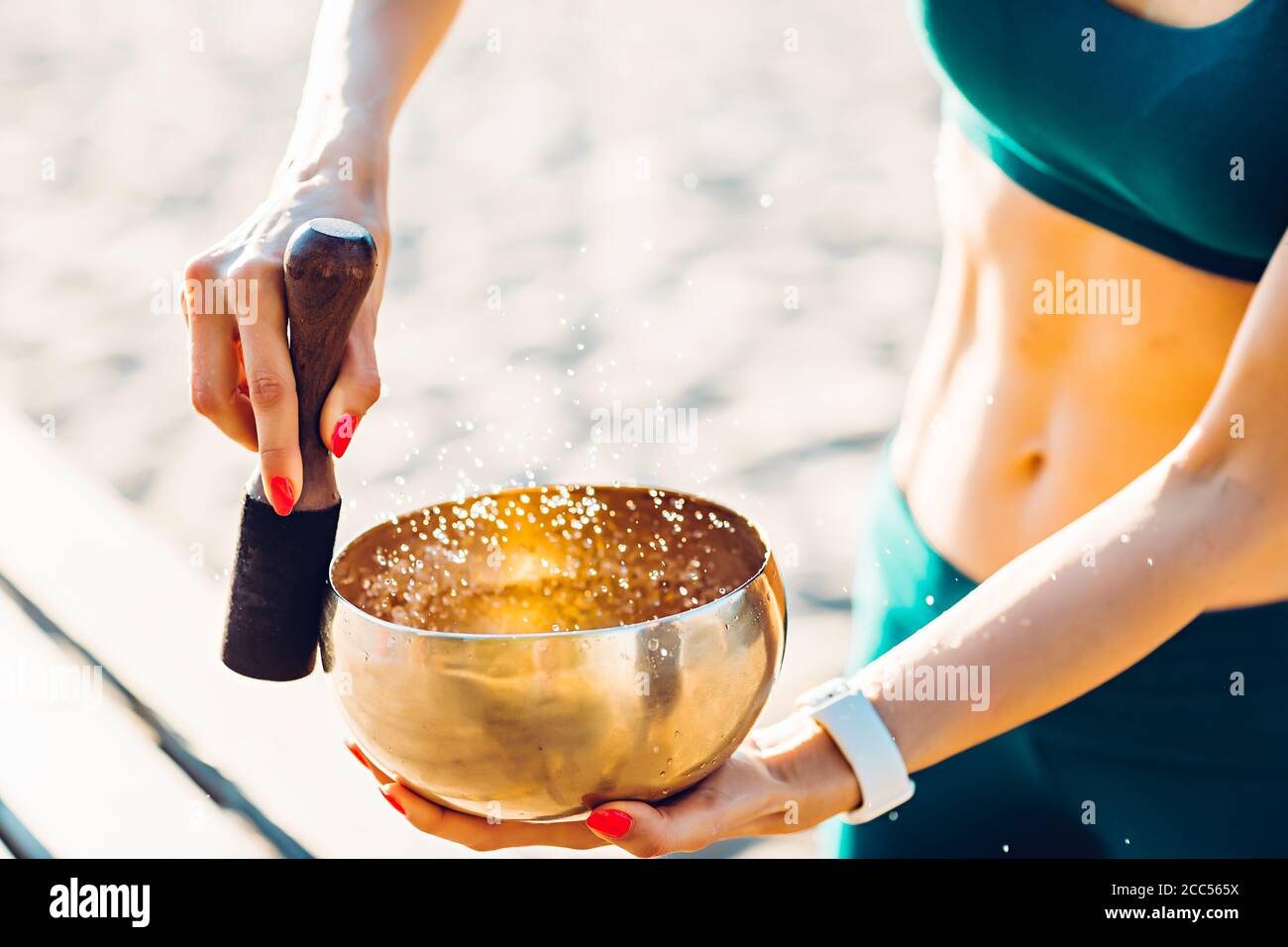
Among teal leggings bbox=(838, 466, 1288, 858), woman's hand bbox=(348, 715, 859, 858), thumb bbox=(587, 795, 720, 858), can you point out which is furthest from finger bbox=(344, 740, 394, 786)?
teal leggings bbox=(838, 466, 1288, 858)

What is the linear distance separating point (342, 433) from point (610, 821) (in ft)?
0.82

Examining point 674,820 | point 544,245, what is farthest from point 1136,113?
point 544,245

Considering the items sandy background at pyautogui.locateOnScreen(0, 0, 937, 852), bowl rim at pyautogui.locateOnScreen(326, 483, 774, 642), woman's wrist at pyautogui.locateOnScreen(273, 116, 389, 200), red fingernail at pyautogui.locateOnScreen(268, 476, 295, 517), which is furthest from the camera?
sandy background at pyautogui.locateOnScreen(0, 0, 937, 852)

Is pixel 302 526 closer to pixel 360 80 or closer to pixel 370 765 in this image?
pixel 370 765

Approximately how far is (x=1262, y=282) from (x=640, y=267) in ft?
8.06

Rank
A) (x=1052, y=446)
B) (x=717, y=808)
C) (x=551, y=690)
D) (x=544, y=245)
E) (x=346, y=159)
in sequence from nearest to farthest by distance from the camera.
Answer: (x=551, y=690) → (x=717, y=808) → (x=346, y=159) → (x=1052, y=446) → (x=544, y=245)

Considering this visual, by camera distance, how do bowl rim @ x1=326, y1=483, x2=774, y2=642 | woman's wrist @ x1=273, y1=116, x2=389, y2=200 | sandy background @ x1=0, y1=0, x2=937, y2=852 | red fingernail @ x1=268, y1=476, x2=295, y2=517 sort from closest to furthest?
bowl rim @ x1=326, y1=483, x2=774, y2=642 → red fingernail @ x1=268, y1=476, x2=295, y2=517 → woman's wrist @ x1=273, y1=116, x2=389, y2=200 → sandy background @ x1=0, y1=0, x2=937, y2=852

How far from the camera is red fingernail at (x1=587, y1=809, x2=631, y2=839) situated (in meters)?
0.72

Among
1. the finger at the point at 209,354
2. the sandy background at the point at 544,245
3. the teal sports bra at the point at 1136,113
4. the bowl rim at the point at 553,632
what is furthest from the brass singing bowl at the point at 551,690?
the sandy background at the point at 544,245

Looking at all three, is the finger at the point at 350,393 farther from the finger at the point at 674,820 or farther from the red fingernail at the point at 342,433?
the finger at the point at 674,820

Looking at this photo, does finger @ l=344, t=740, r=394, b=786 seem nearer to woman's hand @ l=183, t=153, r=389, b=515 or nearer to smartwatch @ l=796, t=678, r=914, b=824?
woman's hand @ l=183, t=153, r=389, b=515

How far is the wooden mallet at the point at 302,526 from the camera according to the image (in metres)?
0.74

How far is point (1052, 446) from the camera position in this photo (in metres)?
0.99
